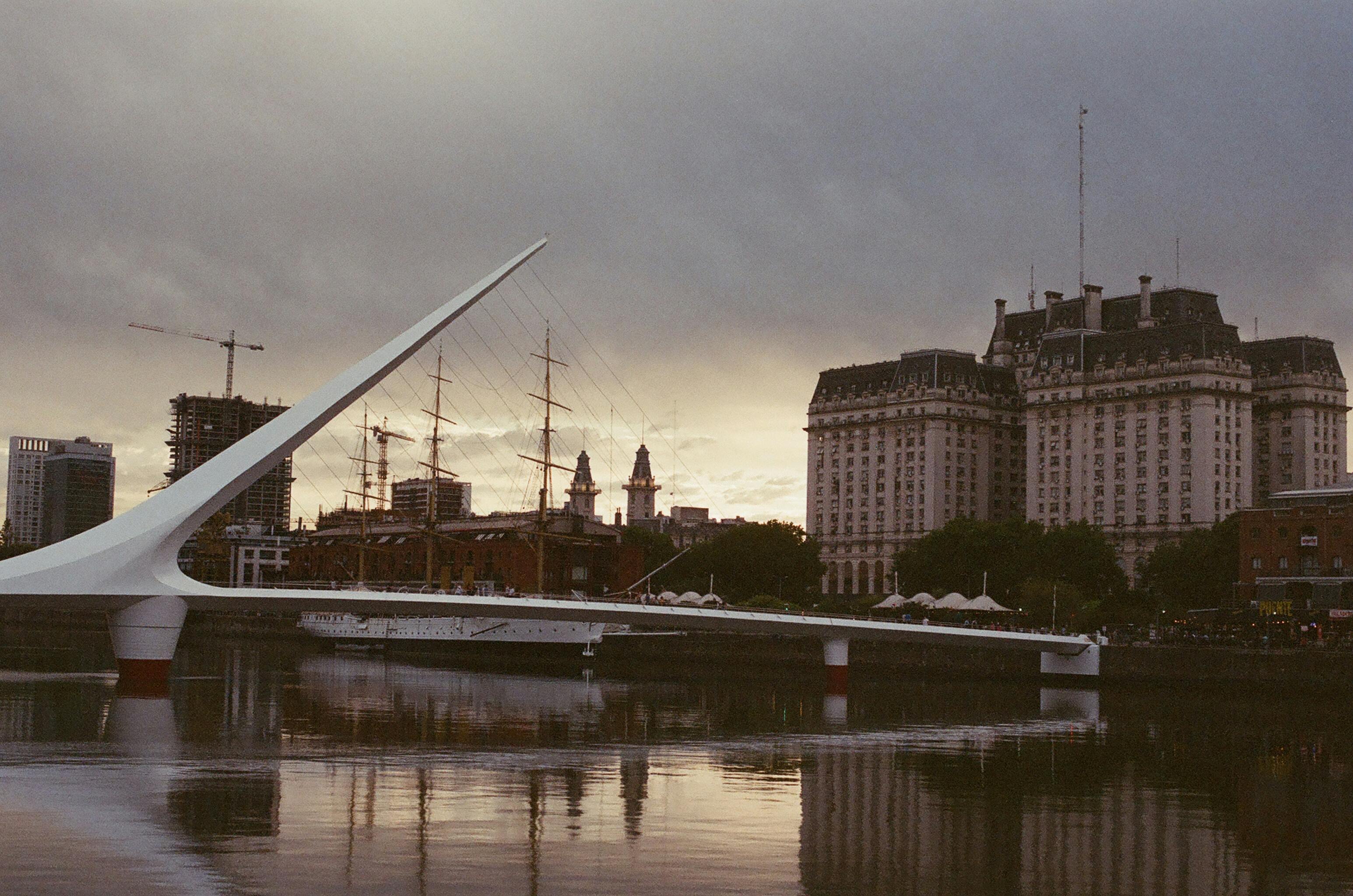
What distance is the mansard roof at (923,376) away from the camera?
12688cm

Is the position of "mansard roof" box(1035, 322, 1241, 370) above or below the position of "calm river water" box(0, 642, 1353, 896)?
above

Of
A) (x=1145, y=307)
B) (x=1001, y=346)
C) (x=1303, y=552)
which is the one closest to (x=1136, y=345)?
(x=1145, y=307)

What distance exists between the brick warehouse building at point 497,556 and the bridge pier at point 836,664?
121ft

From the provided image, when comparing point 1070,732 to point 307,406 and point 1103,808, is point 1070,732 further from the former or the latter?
point 307,406

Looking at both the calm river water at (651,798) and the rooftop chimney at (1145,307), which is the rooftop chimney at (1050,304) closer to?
the rooftop chimney at (1145,307)

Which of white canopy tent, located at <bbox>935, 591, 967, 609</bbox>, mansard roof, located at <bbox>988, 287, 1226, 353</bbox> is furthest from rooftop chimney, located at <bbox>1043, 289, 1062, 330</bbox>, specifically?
white canopy tent, located at <bbox>935, 591, 967, 609</bbox>

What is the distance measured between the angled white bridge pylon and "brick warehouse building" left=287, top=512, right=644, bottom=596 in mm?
45387

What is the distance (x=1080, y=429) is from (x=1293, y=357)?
15.2 m

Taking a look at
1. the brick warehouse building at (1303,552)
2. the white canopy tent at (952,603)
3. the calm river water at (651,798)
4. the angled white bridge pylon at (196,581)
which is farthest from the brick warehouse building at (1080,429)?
the angled white bridge pylon at (196,581)

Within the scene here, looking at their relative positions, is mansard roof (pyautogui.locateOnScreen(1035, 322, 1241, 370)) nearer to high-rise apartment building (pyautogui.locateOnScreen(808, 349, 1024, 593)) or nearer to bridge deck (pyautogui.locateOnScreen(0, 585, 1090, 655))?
high-rise apartment building (pyautogui.locateOnScreen(808, 349, 1024, 593))

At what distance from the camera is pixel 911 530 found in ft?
413

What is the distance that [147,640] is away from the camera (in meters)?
44.5

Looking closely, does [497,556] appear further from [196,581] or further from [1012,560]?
[196,581]

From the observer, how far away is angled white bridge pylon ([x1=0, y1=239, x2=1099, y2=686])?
40.9 m
